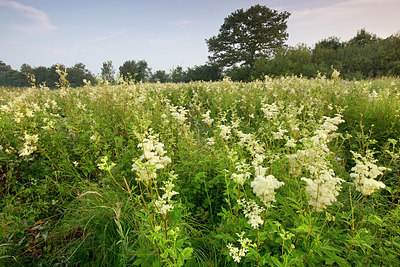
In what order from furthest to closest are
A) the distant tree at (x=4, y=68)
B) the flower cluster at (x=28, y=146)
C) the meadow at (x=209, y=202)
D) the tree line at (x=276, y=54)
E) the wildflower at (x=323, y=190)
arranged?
1. the distant tree at (x=4, y=68)
2. the tree line at (x=276, y=54)
3. the flower cluster at (x=28, y=146)
4. the meadow at (x=209, y=202)
5. the wildflower at (x=323, y=190)

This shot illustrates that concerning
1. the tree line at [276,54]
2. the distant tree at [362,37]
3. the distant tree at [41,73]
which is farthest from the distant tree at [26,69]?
the distant tree at [362,37]

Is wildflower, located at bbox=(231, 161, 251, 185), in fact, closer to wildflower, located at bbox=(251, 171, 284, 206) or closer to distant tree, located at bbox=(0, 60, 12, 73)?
wildflower, located at bbox=(251, 171, 284, 206)

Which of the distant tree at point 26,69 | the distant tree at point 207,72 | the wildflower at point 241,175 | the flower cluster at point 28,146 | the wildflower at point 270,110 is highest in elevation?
the distant tree at point 26,69

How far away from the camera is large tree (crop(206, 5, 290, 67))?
38.7 meters

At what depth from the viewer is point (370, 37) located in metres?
35.5

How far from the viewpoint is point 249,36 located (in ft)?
129

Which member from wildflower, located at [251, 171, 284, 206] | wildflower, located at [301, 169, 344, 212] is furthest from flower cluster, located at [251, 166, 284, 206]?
wildflower, located at [301, 169, 344, 212]

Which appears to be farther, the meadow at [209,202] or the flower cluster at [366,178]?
the meadow at [209,202]

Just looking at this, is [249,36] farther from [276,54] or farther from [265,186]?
[265,186]

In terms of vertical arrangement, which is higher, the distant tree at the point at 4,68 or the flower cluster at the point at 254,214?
the distant tree at the point at 4,68

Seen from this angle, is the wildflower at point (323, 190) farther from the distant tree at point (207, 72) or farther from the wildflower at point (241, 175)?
the distant tree at point (207, 72)

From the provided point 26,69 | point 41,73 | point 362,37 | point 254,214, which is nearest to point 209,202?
point 254,214

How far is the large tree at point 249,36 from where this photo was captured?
127ft

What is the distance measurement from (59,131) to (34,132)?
18.5 inches
